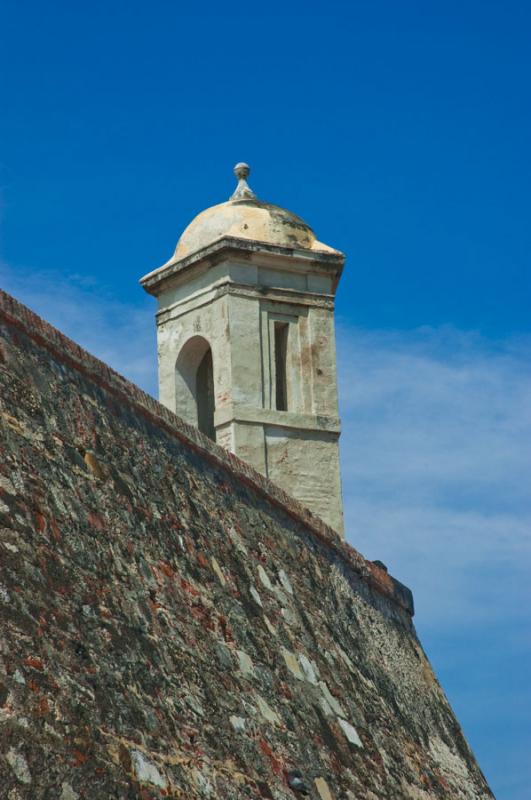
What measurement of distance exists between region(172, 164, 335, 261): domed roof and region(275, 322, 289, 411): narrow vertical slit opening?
2.91 feet

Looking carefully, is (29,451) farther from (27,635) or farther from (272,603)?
(272,603)

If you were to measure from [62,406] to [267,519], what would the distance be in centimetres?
272

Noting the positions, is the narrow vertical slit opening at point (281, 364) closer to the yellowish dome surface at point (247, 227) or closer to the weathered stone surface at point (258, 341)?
the weathered stone surface at point (258, 341)

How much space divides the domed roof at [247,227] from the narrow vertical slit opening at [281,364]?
886mm

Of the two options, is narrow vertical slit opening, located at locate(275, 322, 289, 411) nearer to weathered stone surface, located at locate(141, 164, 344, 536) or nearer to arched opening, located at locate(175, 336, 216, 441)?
weathered stone surface, located at locate(141, 164, 344, 536)

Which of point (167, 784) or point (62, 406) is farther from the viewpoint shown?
point (62, 406)

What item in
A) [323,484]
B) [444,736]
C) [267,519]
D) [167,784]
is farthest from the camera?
[323,484]

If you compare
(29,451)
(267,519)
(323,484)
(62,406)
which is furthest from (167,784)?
(323,484)

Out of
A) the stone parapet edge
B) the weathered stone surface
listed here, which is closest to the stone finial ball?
the weathered stone surface

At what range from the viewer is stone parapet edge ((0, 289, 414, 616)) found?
7223mm

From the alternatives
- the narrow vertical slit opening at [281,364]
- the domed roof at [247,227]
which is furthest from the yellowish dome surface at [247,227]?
the narrow vertical slit opening at [281,364]

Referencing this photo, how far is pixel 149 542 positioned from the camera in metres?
7.47

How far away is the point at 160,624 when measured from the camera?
6977mm

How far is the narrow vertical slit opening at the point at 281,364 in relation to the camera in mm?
17547
